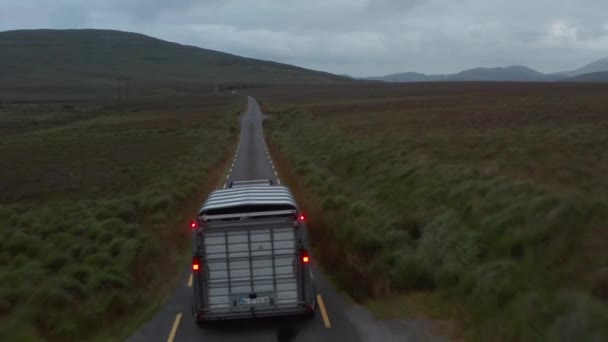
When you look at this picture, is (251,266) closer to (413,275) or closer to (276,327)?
(276,327)

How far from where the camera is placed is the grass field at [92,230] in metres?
13.9

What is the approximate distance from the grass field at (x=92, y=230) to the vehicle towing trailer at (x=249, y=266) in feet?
6.57

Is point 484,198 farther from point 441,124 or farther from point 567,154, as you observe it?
point 441,124

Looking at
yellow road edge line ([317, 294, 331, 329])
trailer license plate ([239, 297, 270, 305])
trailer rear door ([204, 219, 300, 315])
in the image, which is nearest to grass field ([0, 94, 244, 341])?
trailer rear door ([204, 219, 300, 315])

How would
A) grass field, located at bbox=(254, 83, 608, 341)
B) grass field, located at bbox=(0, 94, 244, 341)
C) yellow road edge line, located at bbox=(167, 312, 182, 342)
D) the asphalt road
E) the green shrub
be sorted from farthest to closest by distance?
the green shrub < grass field, located at bbox=(0, 94, 244, 341) < yellow road edge line, located at bbox=(167, 312, 182, 342) < the asphalt road < grass field, located at bbox=(254, 83, 608, 341)

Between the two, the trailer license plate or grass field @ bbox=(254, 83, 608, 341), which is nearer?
grass field @ bbox=(254, 83, 608, 341)

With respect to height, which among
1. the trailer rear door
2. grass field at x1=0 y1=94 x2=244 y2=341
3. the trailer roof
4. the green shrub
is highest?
the trailer roof

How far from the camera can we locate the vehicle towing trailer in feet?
42.9

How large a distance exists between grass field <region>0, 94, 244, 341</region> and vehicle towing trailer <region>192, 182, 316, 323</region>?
200 centimetres

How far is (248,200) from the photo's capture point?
13820mm

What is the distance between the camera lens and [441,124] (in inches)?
2080

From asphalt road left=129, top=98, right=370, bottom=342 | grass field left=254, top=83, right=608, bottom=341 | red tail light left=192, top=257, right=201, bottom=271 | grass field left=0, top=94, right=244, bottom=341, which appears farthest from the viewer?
grass field left=0, top=94, right=244, bottom=341

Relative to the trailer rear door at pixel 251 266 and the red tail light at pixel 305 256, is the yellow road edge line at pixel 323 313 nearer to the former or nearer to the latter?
the trailer rear door at pixel 251 266

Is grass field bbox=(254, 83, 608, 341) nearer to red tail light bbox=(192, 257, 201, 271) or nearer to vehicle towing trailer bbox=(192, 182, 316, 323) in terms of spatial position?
vehicle towing trailer bbox=(192, 182, 316, 323)
